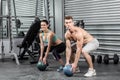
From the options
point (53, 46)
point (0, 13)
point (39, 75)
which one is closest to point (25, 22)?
point (0, 13)

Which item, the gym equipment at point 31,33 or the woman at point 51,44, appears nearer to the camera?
the woman at point 51,44

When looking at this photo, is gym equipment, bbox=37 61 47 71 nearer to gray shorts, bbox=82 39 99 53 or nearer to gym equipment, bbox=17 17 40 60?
gray shorts, bbox=82 39 99 53

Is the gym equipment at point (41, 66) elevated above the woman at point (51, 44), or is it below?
below

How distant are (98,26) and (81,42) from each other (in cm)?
373

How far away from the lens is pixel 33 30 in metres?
7.96

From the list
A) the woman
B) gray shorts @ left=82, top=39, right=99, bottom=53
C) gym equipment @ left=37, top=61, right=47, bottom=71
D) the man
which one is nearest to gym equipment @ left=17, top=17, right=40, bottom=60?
the woman

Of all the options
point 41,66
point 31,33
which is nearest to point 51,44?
point 41,66

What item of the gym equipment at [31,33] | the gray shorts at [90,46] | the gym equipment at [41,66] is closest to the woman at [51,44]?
the gym equipment at [41,66]

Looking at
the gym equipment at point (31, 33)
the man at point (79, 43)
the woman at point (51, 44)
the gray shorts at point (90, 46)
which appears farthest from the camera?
the gym equipment at point (31, 33)

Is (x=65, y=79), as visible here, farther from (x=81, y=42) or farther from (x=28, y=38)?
(x=28, y=38)

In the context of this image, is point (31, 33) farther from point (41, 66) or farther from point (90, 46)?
point (90, 46)

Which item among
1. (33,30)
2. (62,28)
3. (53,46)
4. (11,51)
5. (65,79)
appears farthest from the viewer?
(62,28)

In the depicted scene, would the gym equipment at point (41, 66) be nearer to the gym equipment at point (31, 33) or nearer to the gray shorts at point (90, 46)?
the gray shorts at point (90, 46)

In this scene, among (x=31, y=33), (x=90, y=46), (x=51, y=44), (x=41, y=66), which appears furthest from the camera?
(x=31, y=33)
